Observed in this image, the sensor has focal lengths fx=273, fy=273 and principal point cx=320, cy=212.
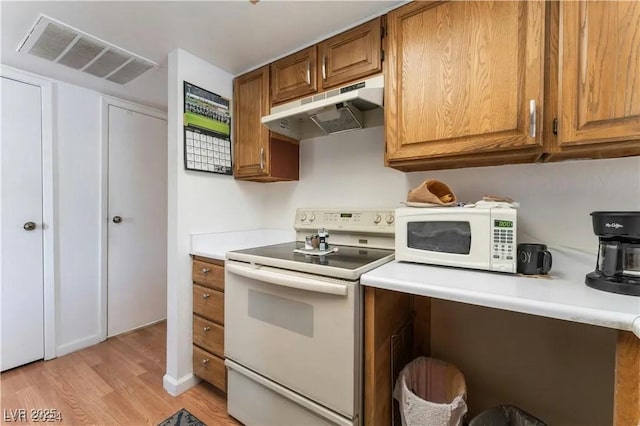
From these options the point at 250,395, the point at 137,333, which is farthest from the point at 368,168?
the point at 137,333

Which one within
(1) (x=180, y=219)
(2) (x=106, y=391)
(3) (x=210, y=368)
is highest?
(1) (x=180, y=219)

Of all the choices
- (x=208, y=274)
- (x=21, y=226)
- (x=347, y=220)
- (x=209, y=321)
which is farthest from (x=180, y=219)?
(x=21, y=226)

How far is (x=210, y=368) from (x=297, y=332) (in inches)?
34.2

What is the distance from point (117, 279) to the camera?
245cm

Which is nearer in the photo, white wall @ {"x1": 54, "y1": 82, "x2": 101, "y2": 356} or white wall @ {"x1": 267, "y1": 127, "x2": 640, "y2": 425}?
white wall @ {"x1": 267, "y1": 127, "x2": 640, "y2": 425}

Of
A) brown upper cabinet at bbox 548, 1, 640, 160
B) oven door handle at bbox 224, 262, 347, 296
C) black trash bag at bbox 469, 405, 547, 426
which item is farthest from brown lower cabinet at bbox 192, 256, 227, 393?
brown upper cabinet at bbox 548, 1, 640, 160

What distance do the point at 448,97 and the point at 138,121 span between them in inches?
106

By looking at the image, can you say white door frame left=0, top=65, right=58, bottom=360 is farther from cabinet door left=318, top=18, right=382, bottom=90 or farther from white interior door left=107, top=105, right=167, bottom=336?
cabinet door left=318, top=18, right=382, bottom=90

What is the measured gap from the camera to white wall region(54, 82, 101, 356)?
83.9 inches

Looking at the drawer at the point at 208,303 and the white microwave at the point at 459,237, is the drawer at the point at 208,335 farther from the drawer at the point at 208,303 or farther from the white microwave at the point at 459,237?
the white microwave at the point at 459,237

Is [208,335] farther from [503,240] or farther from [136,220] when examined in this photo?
[503,240]

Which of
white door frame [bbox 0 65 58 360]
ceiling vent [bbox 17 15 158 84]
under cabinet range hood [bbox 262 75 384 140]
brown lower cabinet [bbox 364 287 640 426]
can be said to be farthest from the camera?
white door frame [bbox 0 65 58 360]

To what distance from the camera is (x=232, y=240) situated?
79.7 inches

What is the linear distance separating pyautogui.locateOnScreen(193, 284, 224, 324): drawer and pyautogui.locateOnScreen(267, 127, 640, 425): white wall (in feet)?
3.91
